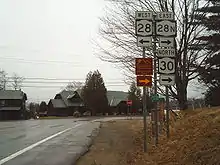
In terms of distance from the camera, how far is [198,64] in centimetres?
2458

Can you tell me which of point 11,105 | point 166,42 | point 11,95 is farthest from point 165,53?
point 11,95

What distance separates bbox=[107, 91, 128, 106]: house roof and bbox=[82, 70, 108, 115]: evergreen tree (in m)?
14.6

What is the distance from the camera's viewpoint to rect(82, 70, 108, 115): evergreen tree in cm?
9069

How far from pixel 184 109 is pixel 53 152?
11302 millimetres

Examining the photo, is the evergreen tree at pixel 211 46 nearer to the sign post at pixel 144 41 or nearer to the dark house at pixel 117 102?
the sign post at pixel 144 41

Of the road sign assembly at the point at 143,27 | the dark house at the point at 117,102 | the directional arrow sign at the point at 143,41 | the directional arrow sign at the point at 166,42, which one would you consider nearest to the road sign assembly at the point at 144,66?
the directional arrow sign at the point at 143,41

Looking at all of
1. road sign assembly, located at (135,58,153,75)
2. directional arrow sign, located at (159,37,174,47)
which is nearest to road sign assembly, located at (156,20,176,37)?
directional arrow sign, located at (159,37,174,47)

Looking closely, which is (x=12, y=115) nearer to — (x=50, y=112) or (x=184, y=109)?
(x=50, y=112)

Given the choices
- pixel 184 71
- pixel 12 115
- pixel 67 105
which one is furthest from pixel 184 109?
pixel 67 105

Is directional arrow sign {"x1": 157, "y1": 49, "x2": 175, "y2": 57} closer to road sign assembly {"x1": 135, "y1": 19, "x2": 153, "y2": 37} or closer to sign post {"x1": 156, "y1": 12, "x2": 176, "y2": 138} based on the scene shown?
sign post {"x1": 156, "y1": 12, "x2": 176, "y2": 138}

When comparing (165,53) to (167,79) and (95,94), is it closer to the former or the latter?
(167,79)

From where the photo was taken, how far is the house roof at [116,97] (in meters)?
109

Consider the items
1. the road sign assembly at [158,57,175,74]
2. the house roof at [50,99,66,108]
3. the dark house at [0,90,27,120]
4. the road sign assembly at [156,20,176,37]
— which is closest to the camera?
the road sign assembly at [156,20,176,37]

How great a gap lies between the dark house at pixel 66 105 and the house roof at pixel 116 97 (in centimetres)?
830
